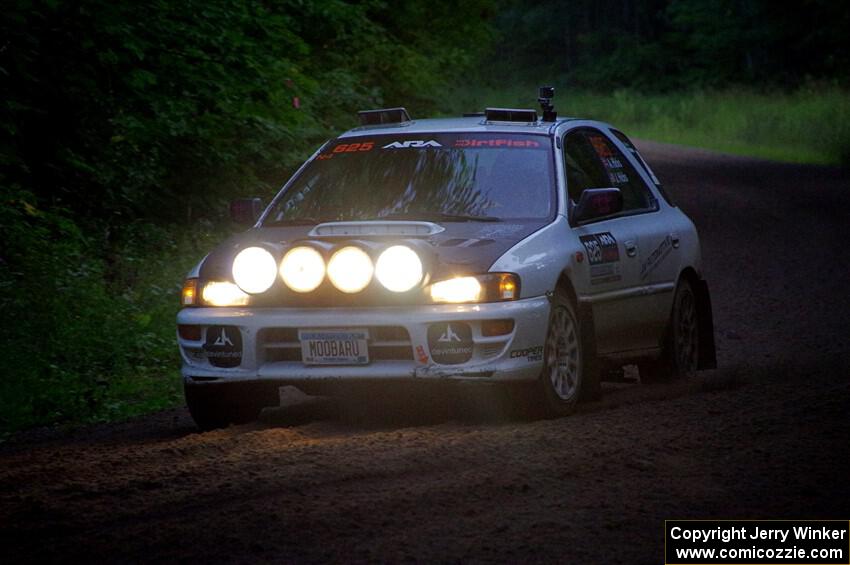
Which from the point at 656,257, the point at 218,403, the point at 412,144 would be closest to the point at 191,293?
Answer: the point at 218,403

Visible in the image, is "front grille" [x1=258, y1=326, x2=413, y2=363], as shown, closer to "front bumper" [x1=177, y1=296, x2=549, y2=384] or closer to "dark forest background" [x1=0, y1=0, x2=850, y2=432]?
"front bumper" [x1=177, y1=296, x2=549, y2=384]

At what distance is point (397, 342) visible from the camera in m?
7.74

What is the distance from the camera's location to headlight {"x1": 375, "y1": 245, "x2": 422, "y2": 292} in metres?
7.70

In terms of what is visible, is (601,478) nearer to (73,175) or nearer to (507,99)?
(73,175)

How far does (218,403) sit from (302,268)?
3.19 ft

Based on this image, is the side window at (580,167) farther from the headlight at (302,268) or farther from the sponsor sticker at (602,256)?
the headlight at (302,268)

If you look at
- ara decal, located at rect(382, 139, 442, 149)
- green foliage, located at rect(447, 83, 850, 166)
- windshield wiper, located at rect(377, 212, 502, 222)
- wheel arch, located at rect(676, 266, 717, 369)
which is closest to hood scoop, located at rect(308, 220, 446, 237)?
windshield wiper, located at rect(377, 212, 502, 222)

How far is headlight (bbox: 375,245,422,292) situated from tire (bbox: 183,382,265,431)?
3.65ft

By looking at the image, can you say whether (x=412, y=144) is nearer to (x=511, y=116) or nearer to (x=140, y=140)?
(x=511, y=116)

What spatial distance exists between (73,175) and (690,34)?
2513 inches

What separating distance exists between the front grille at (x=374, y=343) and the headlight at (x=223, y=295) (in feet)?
0.79

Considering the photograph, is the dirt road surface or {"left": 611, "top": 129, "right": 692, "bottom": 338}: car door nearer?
the dirt road surface

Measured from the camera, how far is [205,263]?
328 inches

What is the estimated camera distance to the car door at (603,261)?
28.7 feet
